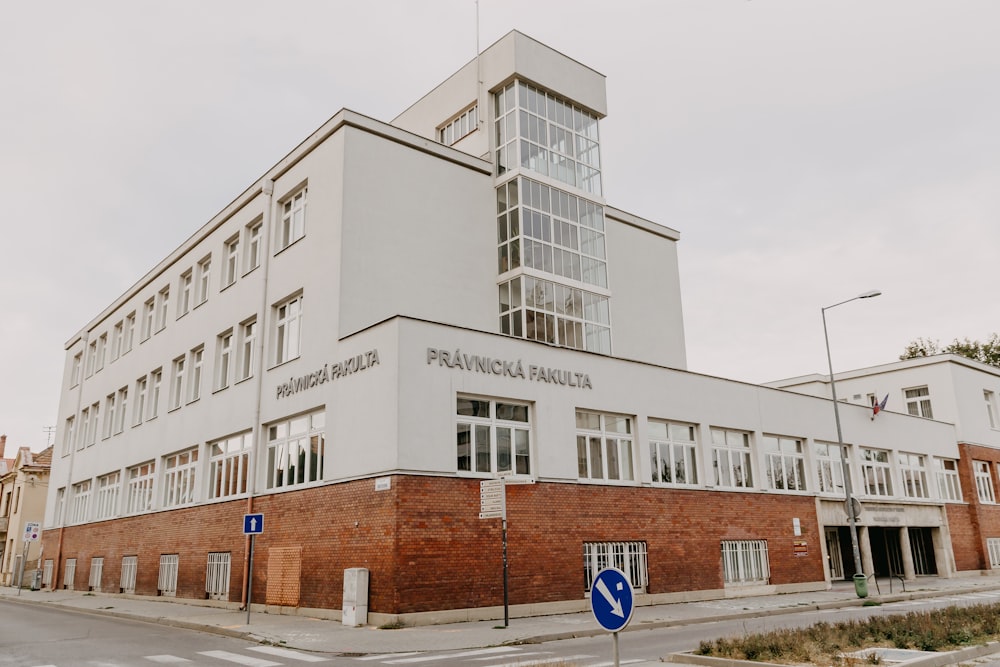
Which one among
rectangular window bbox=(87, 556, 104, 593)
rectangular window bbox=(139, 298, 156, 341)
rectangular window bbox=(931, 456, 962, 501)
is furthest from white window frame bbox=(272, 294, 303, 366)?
rectangular window bbox=(931, 456, 962, 501)

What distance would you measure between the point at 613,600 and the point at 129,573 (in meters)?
29.8

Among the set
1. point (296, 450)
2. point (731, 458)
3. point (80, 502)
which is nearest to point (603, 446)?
point (731, 458)

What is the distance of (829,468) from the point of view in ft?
99.7

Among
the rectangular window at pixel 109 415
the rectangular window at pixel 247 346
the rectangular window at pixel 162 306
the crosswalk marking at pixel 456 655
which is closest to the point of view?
the crosswalk marking at pixel 456 655

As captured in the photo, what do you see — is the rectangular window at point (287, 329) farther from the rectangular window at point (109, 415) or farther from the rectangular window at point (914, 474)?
the rectangular window at point (914, 474)

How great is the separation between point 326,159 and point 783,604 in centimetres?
1858

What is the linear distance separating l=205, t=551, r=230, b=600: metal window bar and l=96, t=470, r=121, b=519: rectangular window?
38.0ft

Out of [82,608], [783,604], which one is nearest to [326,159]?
[82,608]

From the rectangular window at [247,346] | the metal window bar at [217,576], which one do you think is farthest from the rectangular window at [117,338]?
the metal window bar at [217,576]

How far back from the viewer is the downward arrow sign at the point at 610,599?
7188mm

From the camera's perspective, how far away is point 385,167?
24.5 m

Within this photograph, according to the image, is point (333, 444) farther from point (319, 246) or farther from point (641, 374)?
point (641, 374)

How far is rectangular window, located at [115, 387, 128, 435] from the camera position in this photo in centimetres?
3666

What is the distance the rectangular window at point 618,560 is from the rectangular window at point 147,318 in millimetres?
24432
